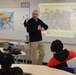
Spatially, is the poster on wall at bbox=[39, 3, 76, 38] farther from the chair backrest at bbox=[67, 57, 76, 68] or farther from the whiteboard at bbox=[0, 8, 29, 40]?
the chair backrest at bbox=[67, 57, 76, 68]

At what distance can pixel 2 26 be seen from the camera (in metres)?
7.83

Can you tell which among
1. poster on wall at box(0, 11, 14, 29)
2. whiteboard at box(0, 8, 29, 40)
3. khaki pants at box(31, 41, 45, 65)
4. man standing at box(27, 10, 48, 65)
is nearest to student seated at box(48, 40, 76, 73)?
man standing at box(27, 10, 48, 65)

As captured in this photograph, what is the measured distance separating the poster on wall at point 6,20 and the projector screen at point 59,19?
1070 mm

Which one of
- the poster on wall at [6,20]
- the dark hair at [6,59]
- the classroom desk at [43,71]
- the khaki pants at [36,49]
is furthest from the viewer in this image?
the poster on wall at [6,20]

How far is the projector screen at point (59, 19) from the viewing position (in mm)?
6512

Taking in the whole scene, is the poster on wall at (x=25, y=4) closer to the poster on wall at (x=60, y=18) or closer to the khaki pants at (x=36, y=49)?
the poster on wall at (x=60, y=18)

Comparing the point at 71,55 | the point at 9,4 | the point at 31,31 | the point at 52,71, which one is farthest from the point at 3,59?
the point at 9,4

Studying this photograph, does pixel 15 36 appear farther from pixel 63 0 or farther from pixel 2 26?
pixel 63 0

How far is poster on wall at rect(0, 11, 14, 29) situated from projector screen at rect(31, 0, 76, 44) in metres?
1.07

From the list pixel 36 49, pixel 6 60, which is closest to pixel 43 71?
pixel 6 60

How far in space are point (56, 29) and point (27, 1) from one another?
4.89 feet

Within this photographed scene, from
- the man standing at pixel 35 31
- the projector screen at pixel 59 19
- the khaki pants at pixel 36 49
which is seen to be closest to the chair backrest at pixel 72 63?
the man standing at pixel 35 31

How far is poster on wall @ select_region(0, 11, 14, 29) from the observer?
763 centimetres

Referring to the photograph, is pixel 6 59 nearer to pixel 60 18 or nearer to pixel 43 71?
pixel 43 71
